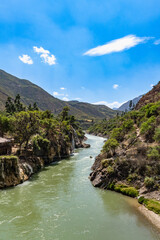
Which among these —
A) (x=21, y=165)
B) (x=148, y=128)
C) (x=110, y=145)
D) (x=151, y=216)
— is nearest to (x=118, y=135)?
(x=148, y=128)

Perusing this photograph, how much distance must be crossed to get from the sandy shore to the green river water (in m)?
0.67

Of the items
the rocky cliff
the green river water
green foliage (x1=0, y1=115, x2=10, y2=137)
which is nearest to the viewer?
the green river water

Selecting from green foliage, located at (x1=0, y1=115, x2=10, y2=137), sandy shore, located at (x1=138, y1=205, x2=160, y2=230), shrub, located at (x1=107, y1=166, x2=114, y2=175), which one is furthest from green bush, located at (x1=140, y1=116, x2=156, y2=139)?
green foliage, located at (x1=0, y1=115, x2=10, y2=137)

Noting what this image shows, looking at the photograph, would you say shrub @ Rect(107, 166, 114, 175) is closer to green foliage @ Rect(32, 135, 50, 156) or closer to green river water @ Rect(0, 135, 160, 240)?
green river water @ Rect(0, 135, 160, 240)

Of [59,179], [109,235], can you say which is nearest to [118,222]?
[109,235]

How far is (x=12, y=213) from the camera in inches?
853

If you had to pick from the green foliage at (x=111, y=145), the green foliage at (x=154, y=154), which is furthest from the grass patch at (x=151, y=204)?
the green foliage at (x=111, y=145)

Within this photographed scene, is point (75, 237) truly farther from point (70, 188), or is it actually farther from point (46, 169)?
point (46, 169)

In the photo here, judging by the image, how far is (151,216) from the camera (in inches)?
818

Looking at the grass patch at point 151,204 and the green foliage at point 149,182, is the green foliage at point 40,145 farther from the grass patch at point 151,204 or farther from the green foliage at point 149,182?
the grass patch at point 151,204

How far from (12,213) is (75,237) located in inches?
378

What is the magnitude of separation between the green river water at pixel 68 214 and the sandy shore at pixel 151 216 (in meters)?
0.67

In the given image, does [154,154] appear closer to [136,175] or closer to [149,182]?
[136,175]

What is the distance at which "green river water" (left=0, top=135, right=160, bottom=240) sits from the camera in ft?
57.9
